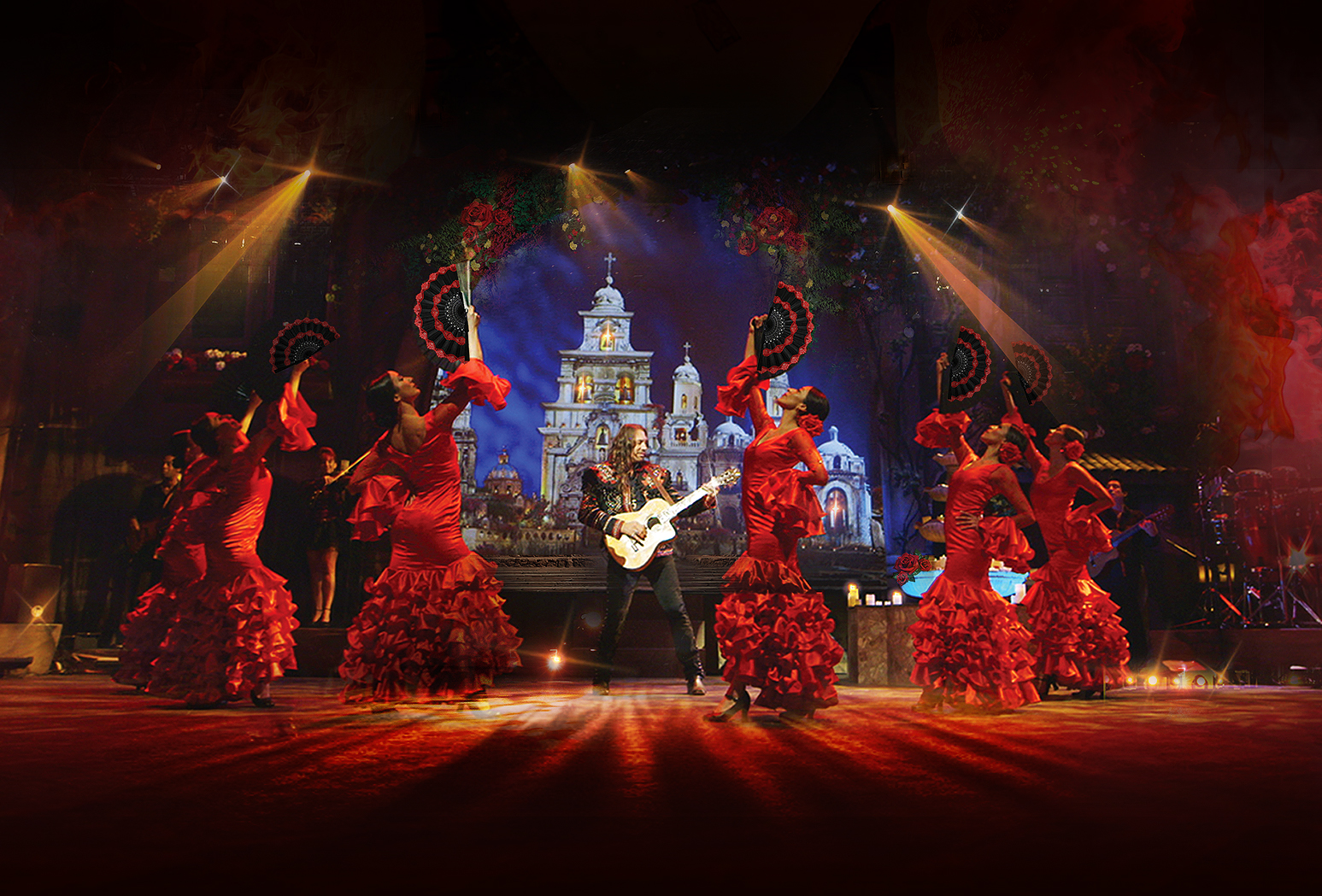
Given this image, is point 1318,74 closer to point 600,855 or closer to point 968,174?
point 968,174

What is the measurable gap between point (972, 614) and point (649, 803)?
2.96 meters

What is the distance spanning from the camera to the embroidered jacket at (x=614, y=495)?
5215mm

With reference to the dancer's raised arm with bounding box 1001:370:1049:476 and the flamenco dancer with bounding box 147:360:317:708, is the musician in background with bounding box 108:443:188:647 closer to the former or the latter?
the flamenco dancer with bounding box 147:360:317:708

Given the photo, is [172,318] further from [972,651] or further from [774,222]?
[972,651]

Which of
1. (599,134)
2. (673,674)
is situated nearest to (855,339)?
(599,134)

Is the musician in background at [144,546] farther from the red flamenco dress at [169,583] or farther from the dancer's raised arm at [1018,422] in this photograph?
the dancer's raised arm at [1018,422]

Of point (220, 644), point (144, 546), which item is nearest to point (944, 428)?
point (220, 644)

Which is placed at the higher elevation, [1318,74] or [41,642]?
[1318,74]

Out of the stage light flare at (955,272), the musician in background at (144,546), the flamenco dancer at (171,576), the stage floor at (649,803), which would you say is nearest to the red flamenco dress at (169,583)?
the flamenco dancer at (171,576)

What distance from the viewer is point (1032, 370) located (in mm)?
5637

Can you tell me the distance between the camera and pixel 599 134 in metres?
7.14

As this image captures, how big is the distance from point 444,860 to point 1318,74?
220 inches

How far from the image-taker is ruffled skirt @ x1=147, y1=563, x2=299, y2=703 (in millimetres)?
4422

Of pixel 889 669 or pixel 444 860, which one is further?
pixel 889 669
